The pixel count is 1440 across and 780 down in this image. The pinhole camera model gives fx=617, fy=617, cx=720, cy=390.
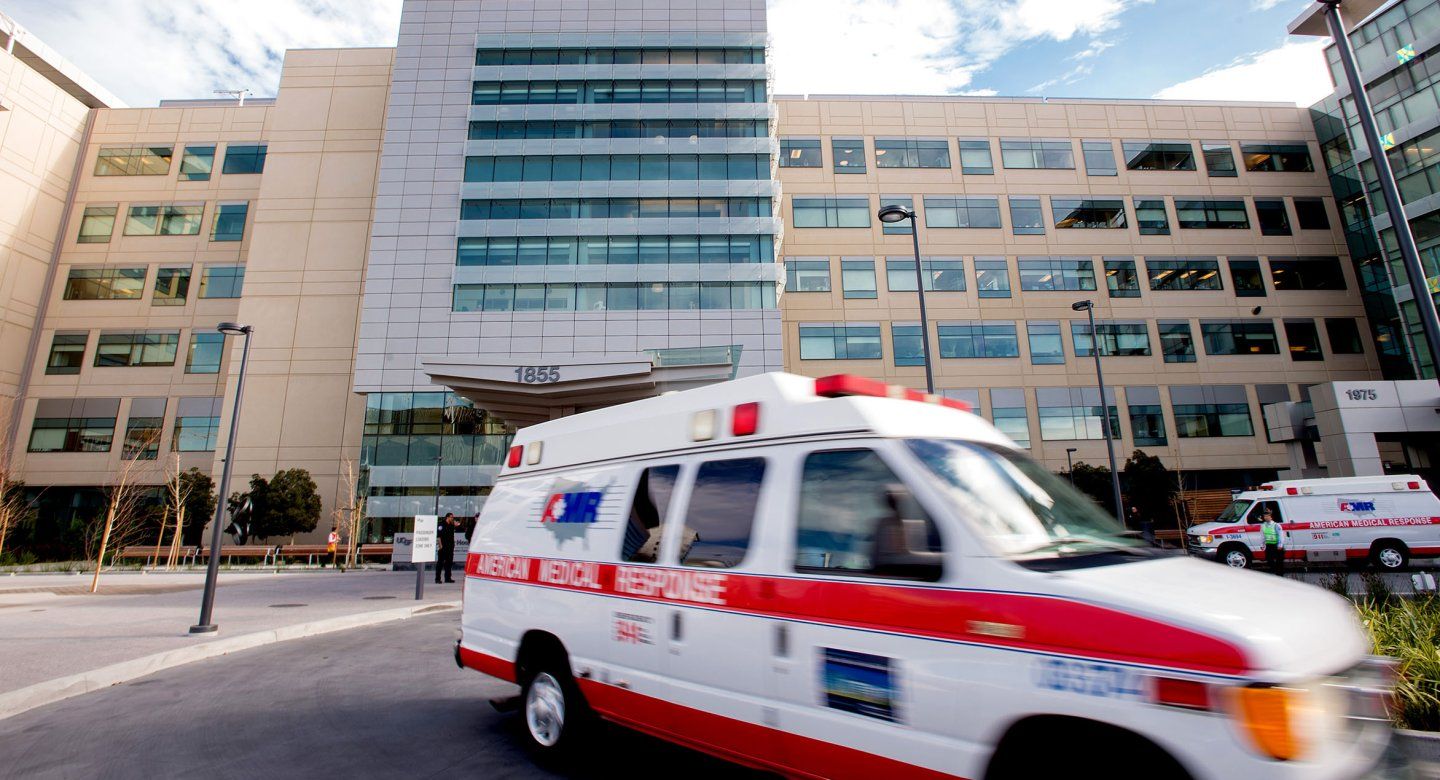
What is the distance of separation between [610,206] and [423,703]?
33.5 meters

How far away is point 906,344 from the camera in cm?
3744

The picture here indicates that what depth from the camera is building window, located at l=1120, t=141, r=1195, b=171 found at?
40938mm

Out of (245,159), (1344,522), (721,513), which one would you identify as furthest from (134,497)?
(1344,522)

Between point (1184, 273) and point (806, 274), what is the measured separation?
79.0 ft

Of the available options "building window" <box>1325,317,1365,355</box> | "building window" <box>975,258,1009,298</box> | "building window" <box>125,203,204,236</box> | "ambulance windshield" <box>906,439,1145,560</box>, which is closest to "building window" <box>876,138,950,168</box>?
"building window" <box>975,258,1009,298</box>

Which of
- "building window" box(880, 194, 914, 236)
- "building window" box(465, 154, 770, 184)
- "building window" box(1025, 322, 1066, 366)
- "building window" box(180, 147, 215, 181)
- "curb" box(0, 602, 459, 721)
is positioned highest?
"building window" box(180, 147, 215, 181)

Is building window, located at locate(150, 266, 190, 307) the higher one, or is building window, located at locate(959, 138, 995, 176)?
building window, located at locate(959, 138, 995, 176)

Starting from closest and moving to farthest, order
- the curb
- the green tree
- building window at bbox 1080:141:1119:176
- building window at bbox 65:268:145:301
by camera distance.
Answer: the curb → the green tree → building window at bbox 1080:141:1119:176 → building window at bbox 65:268:145:301

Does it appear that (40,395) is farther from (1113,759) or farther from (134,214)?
(1113,759)

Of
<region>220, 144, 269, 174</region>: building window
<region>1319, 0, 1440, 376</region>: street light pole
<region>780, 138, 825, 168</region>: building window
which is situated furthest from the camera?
<region>220, 144, 269, 174</region>: building window

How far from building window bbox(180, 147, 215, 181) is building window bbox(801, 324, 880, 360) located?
43483mm

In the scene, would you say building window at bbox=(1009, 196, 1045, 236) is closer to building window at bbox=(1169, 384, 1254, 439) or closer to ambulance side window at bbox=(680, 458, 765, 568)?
building window at bbox=(1169, 384, 1254, 439)

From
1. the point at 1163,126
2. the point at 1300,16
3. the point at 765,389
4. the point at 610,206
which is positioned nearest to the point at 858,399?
the point at 765,389

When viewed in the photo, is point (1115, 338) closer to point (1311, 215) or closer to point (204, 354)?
point (1311, 215)
